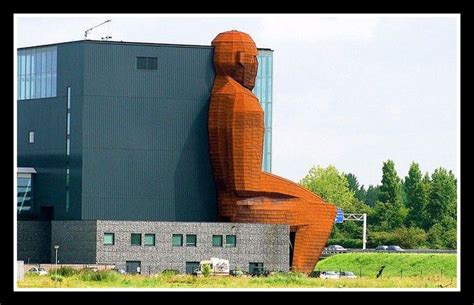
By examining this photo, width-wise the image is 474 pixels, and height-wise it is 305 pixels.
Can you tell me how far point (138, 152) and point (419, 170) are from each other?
80542 mm

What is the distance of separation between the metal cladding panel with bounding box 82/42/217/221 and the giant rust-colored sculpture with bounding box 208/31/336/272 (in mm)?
879

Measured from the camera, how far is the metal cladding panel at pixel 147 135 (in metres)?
110

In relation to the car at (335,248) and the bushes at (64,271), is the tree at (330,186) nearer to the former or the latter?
the car at (335,248)

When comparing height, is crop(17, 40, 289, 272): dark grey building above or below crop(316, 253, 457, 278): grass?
above

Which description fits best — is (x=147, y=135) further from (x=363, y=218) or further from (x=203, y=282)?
(x=363, y=218)

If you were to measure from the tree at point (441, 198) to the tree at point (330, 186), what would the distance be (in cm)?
1432

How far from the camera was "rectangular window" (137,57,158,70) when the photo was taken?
110688mm

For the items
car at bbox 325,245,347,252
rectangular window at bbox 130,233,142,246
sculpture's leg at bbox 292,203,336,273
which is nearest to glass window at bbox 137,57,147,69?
rectangular window at bbox 130,233,142,246

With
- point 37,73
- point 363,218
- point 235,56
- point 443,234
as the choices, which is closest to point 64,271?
point 37,73

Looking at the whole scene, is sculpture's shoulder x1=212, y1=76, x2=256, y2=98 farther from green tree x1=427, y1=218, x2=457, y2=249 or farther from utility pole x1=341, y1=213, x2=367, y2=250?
green tree x1=427, y1=218, x2=457, y2=249

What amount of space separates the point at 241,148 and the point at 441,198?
7010 centimetres

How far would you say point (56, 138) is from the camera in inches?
4432

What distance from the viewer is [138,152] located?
111 meters
